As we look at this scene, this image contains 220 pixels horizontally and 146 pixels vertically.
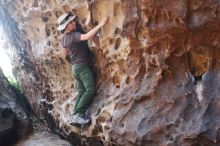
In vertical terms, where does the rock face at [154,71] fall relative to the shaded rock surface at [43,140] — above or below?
above

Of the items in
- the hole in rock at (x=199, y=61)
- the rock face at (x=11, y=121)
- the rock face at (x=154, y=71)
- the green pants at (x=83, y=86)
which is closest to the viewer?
the rock face at (x=154, y=71)

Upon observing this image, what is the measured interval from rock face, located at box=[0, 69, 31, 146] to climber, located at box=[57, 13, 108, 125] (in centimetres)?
200

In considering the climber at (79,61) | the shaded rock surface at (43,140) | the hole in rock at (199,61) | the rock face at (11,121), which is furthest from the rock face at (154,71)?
the rock face at (11,121)

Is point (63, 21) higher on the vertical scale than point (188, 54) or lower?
higher

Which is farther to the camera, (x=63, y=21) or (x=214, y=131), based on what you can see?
(x=63, y=21)

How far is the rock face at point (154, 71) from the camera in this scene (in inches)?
169

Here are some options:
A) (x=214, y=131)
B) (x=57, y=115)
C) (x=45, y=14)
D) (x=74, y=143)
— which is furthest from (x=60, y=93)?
(x=214, y=131)

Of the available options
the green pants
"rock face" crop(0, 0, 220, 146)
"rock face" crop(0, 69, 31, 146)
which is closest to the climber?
the green pants

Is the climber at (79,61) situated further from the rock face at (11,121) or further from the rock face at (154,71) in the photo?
the rock face at (11,121)

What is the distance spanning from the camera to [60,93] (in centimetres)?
657

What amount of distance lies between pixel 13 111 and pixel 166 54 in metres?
3.95

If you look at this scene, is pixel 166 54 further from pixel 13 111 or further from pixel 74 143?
pixel 13 111

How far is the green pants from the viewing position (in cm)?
545

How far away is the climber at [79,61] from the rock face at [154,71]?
0.12 meters
